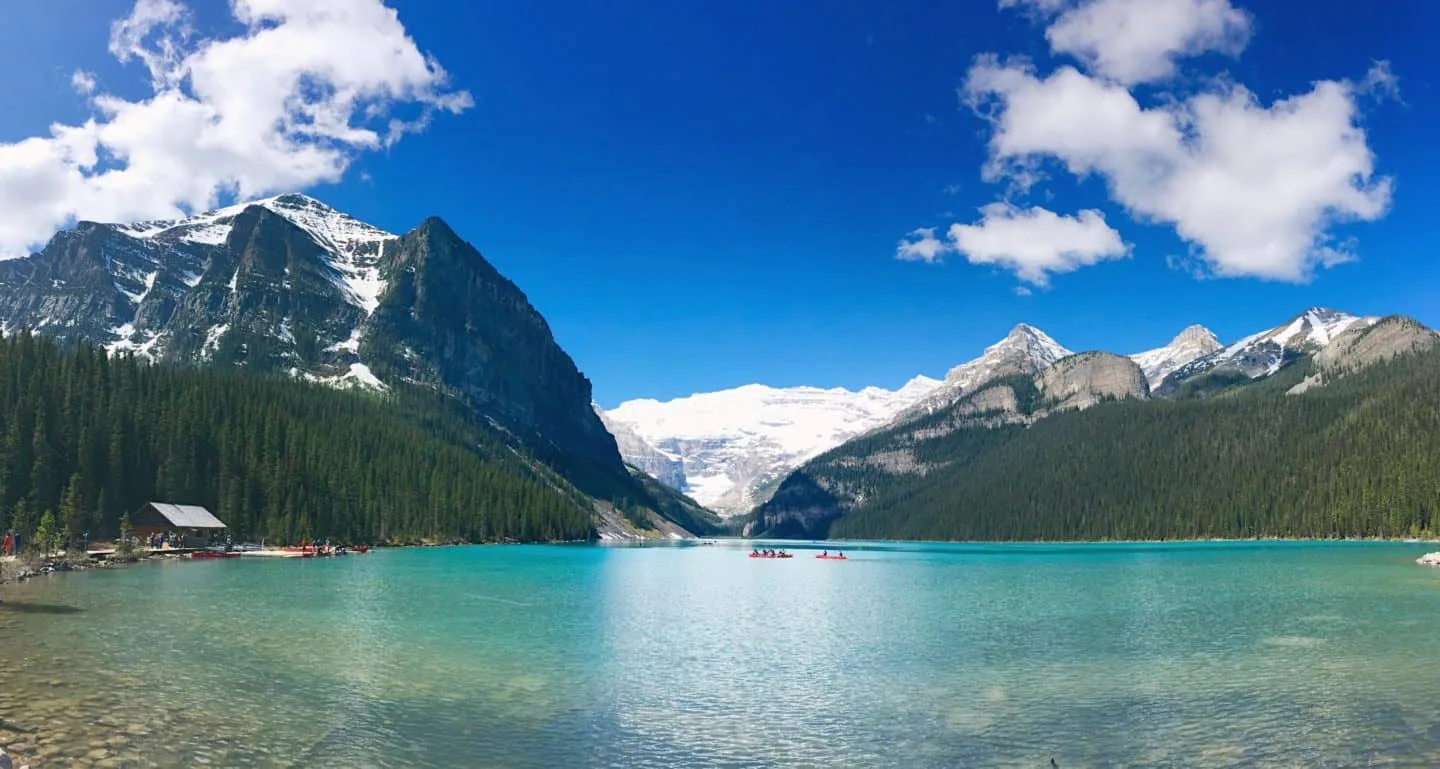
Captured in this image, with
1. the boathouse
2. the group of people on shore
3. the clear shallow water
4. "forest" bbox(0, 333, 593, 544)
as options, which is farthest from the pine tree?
the clear shallow water

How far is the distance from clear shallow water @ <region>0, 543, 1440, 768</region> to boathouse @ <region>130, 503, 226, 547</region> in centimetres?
5126

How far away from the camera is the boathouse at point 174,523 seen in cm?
11925

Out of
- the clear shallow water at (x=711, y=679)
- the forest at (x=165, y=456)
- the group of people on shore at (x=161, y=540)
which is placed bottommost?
the clear shallow water at (x=711, y=679)

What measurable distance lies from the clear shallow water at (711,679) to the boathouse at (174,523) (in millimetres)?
51265

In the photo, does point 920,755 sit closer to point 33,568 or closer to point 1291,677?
point 1291,677

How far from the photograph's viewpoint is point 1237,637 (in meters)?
47.0

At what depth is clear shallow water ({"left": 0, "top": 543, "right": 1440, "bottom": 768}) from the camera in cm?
2506

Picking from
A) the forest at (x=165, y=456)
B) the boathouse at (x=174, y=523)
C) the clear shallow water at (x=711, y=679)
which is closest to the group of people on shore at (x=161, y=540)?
the boathouse at (x=174, y=523)

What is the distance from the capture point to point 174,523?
120m

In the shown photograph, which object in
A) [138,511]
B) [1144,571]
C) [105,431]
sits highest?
[105,431]

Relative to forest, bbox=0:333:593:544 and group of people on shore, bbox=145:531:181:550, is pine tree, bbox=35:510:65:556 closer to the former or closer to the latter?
forest, bbox=0:333:593:544

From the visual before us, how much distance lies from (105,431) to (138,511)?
12.0m

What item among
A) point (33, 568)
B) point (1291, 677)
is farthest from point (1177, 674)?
point (33, 568)

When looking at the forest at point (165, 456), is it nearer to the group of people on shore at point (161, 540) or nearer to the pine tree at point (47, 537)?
the pine tree at point (47, 537)
